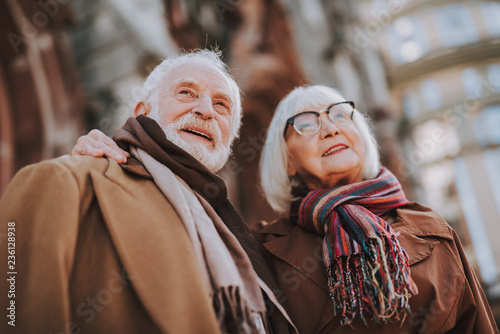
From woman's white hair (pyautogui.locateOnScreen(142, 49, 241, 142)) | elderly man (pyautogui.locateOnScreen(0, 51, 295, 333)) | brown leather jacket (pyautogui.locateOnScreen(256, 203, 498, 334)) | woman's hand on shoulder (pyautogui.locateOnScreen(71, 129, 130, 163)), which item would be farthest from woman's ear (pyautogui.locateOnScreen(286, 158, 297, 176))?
woman's hand on shoulder (pyautogui.locateOnScreen(71, 129, 130, 163))

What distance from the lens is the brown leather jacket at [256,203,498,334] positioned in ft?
5.55

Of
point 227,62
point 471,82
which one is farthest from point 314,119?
point 471,82

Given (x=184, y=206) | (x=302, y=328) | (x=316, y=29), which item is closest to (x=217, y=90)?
(x=184, y=206)

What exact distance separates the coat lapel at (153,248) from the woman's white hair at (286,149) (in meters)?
1.05

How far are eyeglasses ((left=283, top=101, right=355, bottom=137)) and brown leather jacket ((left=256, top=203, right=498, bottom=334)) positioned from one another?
0.59 m

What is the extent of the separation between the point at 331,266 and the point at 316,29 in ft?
28.8

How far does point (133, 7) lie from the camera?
5422 millimetres

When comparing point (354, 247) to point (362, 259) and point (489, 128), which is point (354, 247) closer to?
point (362, 259)

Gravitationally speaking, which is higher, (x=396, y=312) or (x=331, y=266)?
(x=331, y=266)

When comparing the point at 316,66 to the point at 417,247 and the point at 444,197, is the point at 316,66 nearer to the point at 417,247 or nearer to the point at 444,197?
the point at 417,247

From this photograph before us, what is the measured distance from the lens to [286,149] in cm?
235

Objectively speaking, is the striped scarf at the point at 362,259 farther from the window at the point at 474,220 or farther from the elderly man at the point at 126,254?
the window at the point at 474,220

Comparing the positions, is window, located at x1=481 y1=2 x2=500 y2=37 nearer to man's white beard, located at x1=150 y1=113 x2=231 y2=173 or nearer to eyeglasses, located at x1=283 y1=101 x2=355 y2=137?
eyeglasses, located at x1=283 y1=101 x2=355 y2=137

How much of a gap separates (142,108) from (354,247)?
1.33 m
